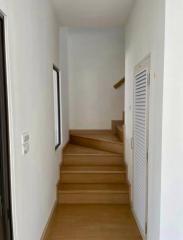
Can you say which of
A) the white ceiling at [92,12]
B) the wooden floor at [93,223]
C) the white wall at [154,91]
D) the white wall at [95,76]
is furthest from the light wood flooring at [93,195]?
the white ceiling at [92,12]

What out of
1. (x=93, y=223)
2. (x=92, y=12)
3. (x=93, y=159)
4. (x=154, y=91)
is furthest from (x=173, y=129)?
(x=93, y=159)

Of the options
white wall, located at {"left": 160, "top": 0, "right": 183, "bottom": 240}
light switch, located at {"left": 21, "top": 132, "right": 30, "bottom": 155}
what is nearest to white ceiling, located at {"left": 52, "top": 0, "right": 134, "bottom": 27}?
white wall, located at {"left": 160, "top": 0, "right": 183, "bottom": 240}

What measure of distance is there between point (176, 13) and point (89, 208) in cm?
272

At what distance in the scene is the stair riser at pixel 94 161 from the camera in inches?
156

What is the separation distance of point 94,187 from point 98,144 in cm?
98

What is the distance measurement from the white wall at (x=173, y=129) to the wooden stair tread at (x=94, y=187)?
1.73 meters

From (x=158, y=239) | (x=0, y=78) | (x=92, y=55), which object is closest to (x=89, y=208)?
(x=158, y=239)

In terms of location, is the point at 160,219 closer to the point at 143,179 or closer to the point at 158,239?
the point at 158,239

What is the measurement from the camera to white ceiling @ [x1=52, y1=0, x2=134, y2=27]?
281 centimetres

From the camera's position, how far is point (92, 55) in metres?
5.39

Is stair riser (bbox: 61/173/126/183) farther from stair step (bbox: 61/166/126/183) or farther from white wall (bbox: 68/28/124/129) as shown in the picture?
white wall (bbox: 68/28/124/129)

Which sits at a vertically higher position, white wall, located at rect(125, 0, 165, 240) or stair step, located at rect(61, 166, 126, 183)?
white wall, located at rect(125, 0, 165, 240)

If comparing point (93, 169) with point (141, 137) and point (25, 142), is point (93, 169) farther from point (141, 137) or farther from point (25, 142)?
point (25, 142)

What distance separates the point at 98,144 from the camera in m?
4.39
